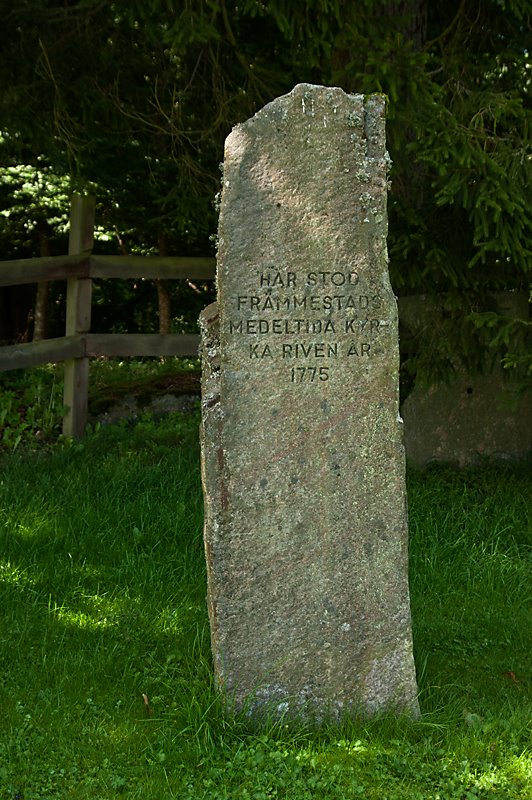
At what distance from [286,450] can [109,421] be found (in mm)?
5645

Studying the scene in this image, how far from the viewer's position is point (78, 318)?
8.66 metres

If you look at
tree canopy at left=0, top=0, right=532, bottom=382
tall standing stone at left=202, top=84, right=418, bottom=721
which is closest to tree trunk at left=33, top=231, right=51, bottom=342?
tree canopy at left=0, top=0, right=532, bottom=382

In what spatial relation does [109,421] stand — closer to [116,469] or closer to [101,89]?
[116,469]

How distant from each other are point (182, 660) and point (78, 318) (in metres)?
4.74

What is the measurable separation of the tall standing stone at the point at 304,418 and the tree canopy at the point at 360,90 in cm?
→ 191

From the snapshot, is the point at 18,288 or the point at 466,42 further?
the point at 18,288

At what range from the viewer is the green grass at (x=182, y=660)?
3.68 metres

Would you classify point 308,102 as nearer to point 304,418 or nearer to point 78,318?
point 304,418

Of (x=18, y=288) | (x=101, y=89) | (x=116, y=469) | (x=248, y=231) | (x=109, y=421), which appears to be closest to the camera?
(x=248, y=231)

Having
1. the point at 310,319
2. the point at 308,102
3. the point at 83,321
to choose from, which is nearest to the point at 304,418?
the point at 310,319

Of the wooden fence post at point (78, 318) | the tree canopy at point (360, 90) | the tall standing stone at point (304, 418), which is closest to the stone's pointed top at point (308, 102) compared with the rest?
the tall standing stone at point (304, 418)

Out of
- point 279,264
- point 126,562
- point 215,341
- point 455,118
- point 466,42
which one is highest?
point 466,42

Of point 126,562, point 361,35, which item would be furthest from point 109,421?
point 361,35

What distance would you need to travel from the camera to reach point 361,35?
598 centimetres
